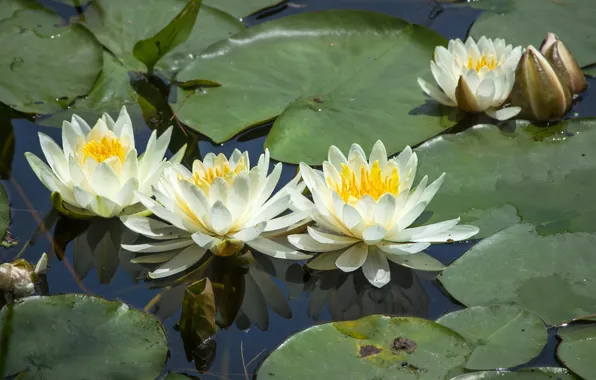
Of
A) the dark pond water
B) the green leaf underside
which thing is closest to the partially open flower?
the dark pond water

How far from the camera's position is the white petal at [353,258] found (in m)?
2.86

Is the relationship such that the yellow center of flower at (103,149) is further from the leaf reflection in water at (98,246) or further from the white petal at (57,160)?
the leaf reflection in water at (98,246)

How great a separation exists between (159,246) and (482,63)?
6.27 feet

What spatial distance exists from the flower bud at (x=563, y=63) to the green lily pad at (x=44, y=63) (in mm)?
2441

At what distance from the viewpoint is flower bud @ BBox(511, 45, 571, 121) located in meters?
3.65

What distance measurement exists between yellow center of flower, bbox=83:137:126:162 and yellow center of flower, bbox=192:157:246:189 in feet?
1.33

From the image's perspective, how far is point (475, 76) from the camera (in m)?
3.64

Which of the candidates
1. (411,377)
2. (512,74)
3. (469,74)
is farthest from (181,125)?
(411,377)

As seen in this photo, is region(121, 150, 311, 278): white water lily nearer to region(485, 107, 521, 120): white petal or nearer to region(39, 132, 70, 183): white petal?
region(39, 132, 70, 183): white petal

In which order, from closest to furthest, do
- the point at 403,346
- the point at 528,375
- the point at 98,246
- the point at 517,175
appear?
1. the point at 528,375
2. the point at 403,346
3. the point at 98,246
4. the point at 517,175

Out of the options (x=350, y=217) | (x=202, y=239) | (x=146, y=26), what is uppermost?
(x=146, y=26)

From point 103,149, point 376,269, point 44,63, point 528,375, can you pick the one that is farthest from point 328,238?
point 44,63

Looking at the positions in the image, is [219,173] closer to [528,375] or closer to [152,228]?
[152,228]

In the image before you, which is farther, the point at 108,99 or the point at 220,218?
the point at 108,99
